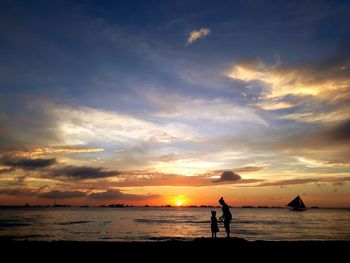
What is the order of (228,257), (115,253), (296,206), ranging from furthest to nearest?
(296,206) < (115,253) < (228,257)

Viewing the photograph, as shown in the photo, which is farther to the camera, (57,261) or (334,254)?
(334,254)

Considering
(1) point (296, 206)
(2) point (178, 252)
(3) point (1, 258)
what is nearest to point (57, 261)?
(3) point (1, 258)

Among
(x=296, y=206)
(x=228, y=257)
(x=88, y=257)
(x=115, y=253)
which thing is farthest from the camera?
(x=296, y=206)

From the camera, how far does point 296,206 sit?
16825 cm

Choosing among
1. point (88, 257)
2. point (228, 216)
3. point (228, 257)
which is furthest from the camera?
point (228, 216)

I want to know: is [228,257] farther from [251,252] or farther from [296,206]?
[296,206]

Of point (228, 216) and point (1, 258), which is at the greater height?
point (228, 216)

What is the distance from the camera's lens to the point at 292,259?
16.1m

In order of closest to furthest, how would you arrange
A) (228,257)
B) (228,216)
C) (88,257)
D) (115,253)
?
(228,257)
(88,257)
(115,253)
(228,216)

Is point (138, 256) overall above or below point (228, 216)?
below

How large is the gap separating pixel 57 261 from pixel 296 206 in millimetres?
171545

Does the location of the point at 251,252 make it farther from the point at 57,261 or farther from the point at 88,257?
the point at 57,261

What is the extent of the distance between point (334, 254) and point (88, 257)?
44.7 ft

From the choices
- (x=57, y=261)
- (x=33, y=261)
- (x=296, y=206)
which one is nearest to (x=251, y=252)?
(x=57, y=261)
